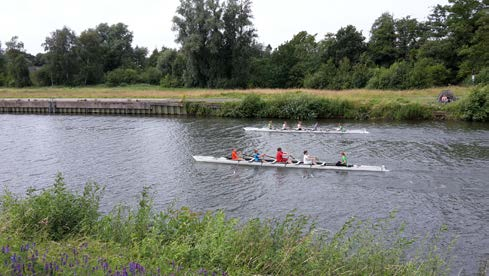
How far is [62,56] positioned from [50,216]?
303 feet

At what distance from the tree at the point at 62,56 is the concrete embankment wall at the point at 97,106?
32957 mm

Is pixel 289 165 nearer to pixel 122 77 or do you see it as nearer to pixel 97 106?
pixel 97 106

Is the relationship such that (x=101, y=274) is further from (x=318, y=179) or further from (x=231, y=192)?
(x=318, y=179)

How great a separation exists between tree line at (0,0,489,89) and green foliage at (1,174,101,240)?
192 ft

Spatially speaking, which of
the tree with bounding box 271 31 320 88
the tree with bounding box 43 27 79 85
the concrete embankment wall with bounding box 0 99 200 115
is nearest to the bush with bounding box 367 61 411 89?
the tree with bounding box 271 31 320 88

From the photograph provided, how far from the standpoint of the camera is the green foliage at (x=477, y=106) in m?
42.7

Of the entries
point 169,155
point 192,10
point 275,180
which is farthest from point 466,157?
point 192,10

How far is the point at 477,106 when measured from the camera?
4316 centimetres

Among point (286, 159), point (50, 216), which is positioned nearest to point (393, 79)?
point (286, 159)

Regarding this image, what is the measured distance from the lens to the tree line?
65.8 meters

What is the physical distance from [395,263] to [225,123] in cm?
3793

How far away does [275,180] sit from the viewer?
965 inches

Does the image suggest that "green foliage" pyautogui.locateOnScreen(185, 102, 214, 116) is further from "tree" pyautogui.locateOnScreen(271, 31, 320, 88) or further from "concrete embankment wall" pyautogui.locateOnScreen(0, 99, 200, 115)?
"tree" pyautogui.locateOnScreen(271, 31, 320, 88)

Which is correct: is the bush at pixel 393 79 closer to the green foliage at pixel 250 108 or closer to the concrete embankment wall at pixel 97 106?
the green foliage at pixel 250 108
